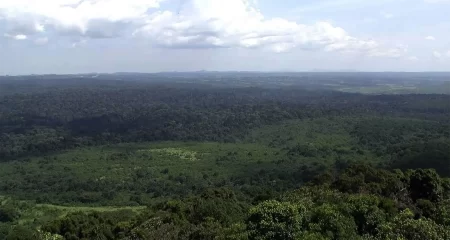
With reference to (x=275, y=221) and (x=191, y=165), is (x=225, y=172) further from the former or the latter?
→ (x=275, y=221)

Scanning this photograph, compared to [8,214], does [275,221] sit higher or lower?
higher

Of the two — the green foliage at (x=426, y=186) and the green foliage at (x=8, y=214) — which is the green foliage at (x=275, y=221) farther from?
the green foliage at (x=8, y=214)

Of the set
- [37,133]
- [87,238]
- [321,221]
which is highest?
[321,221]

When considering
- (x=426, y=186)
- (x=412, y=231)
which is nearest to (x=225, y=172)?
(x=426, y=186)

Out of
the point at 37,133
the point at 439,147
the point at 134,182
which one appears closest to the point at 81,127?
the point at 37,133

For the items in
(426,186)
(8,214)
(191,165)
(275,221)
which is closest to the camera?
(275,221)

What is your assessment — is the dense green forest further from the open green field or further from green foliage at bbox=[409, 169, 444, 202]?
the open green field

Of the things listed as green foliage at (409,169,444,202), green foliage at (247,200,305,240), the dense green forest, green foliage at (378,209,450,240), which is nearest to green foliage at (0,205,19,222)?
the dense green forest

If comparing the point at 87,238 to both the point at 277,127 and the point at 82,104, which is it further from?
the point at 82,104
